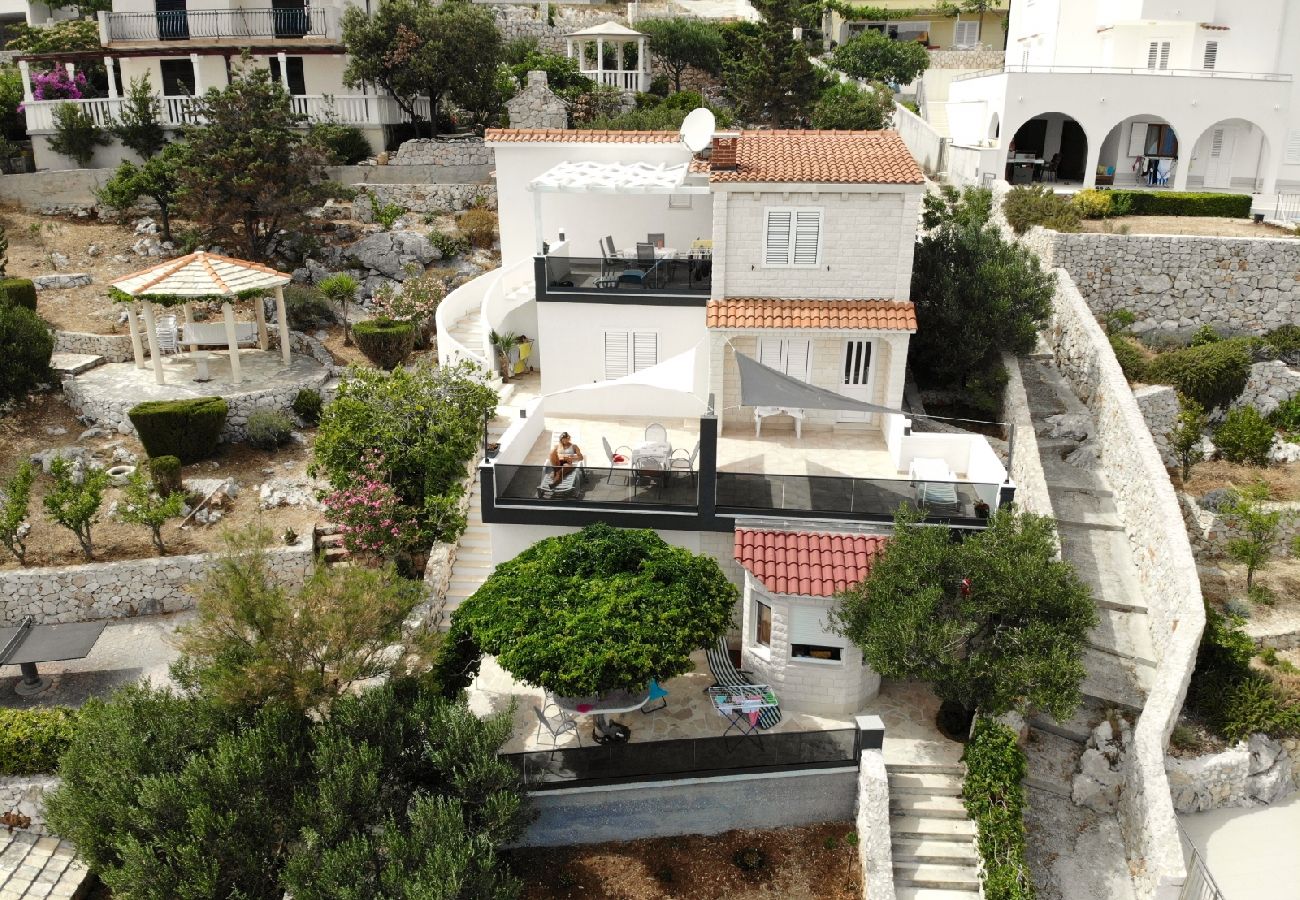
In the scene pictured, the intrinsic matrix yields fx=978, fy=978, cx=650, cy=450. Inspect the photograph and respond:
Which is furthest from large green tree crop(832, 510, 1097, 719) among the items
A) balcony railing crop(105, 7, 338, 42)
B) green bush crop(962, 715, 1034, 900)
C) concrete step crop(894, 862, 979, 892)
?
balcony railing crop(105, 7, 338, 42)

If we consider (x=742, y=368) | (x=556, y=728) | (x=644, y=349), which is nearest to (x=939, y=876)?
(x=556, y=728)

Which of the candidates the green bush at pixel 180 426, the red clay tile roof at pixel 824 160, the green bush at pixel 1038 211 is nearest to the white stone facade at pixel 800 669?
the red clay tile roof at pixel 824 160

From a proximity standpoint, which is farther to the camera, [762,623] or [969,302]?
[969,302]

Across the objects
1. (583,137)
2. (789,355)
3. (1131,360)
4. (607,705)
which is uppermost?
(583,137)

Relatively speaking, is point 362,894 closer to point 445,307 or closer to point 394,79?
point 445,307

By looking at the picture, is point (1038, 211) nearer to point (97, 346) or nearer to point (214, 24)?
point (97, 346)

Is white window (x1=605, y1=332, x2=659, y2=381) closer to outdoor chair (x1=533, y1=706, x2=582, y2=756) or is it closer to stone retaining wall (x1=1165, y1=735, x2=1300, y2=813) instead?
outdoor chair (x1=533, y1=706, x2=582, y2=756)

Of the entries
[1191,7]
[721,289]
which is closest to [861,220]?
[721,289]
